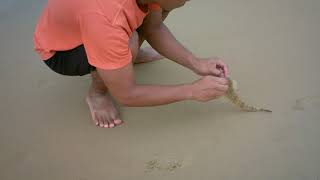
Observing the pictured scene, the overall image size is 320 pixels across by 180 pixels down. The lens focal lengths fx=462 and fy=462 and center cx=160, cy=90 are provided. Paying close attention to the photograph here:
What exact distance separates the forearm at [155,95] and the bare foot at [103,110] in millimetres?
220

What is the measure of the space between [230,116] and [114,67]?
21.7 inches

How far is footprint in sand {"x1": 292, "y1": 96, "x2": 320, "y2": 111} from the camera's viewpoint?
5.62 ft

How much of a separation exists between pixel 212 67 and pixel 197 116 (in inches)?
7.7

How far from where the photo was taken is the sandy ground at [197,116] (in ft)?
5.14

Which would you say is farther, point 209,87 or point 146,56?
point 146,56

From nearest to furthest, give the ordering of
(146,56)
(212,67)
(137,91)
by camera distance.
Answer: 1. (137,91)
2. (212,67)
3. (146,56)

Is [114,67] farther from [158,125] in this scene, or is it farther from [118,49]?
[158,125]

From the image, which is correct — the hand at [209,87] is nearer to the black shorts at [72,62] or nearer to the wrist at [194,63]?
the wrist at [194,63]

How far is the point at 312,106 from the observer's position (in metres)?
1.71

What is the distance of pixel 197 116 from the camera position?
5.76 feet

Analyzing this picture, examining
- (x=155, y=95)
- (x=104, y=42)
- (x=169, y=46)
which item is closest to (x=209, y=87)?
(x=155, y=95)

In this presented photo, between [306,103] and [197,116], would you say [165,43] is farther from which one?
[306,103]

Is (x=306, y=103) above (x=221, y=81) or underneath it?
underneath

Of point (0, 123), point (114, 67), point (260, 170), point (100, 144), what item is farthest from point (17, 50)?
point (260, 170)
